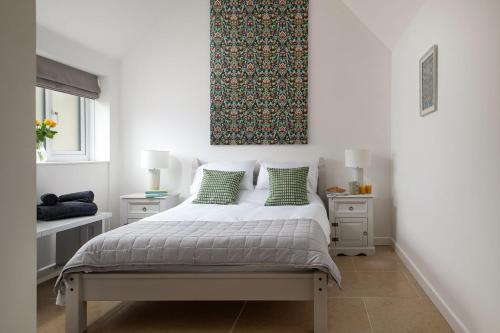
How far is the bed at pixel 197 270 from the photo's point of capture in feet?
8.29

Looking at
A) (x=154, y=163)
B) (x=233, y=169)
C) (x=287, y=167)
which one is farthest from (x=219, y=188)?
(x=154, y=163)

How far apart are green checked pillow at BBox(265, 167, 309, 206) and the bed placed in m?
1.43

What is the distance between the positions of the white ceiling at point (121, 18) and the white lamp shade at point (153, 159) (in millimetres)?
1310

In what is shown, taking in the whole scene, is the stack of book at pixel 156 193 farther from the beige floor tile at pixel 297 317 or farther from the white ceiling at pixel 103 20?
the beige floor tile at pixel 297 317

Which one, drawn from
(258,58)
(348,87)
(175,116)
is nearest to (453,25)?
(348,87)

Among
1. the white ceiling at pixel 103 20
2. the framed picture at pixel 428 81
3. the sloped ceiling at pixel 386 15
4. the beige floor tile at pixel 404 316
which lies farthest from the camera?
the white ceiling at pixel 103 20

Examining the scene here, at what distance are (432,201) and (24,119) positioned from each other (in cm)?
284

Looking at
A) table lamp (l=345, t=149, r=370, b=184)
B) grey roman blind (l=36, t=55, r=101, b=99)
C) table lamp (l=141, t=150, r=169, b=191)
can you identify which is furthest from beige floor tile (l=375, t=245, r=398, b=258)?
grey roman blind (l=36, t=55, r=101, b=99)

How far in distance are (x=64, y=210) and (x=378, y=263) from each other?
9.59 ft

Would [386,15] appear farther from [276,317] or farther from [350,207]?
[276,317]

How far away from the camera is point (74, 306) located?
8.42 ft

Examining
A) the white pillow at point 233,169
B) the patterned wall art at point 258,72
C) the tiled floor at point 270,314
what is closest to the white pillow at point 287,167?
the white pillow at point 233,169

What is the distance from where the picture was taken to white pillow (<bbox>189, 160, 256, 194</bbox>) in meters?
4.65

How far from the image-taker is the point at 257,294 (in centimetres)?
256
